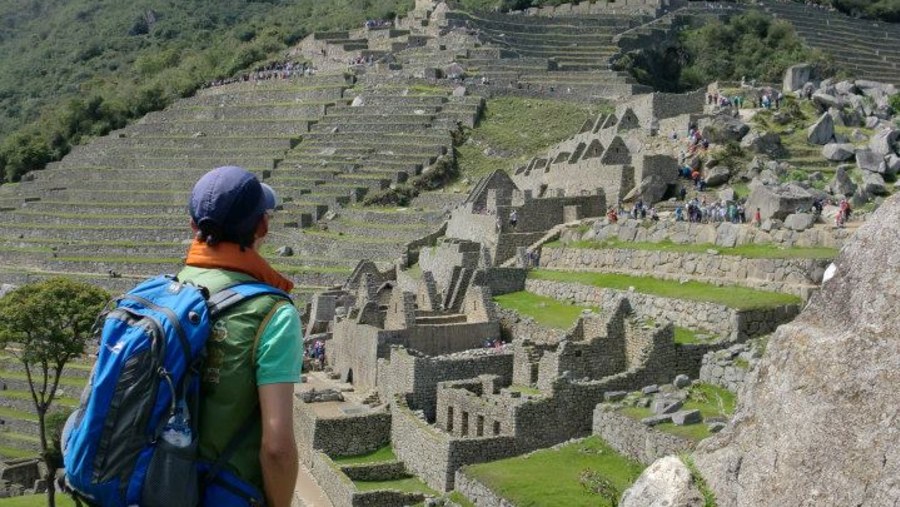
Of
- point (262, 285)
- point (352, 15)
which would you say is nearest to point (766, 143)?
point (262, 285)

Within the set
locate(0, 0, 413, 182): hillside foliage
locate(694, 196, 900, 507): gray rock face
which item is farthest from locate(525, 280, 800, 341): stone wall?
locate(0, 0, 413, 182): hillside foliage

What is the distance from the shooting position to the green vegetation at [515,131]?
4494 centimetres

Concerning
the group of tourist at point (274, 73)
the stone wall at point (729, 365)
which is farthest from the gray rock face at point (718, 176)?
the group of tourist at point (274, 73)

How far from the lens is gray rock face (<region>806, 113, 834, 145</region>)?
27891mm

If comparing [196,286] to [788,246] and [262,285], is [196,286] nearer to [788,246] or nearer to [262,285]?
[262,285]

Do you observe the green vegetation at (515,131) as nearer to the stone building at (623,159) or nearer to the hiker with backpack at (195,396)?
the stone building at (623,159)

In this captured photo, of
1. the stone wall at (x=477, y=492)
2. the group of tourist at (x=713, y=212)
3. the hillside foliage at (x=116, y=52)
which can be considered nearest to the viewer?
the stone wall at (x=477, y=492)

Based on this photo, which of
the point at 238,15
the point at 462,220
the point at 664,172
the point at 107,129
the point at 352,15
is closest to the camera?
the point at 664,172

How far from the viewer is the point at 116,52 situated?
10538cm

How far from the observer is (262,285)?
4258 mm

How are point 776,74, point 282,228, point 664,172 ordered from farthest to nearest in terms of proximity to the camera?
point 776,74, point 282,228, point 664,172

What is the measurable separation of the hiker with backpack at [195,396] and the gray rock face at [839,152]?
24.2 m

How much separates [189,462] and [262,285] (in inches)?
27.7

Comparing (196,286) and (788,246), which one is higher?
(196,286)
